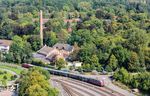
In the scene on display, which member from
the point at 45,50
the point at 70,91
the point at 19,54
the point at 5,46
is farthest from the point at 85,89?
the point at 5,46

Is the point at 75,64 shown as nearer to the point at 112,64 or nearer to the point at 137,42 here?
the point at 112,64

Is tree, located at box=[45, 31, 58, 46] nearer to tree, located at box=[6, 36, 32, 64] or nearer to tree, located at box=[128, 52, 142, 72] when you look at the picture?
tree, located at box=[6, 36, 32, 64]

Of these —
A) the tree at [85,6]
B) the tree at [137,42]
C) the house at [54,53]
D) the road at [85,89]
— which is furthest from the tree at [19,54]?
the tree at [85,6]

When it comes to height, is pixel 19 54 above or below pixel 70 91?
above

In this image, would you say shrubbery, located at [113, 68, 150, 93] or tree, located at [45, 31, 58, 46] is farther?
tree, located at [45, 31, 58, 46]

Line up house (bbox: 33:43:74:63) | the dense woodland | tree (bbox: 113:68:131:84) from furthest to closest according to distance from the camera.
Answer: house (bbox: 33:43:74:63) → the dense woodland → tree (bbox: 113:68:131:84)

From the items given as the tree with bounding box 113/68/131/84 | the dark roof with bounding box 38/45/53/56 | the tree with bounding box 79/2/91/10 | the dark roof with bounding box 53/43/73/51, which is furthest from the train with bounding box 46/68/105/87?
the tree with bounding box 79/2/91/10

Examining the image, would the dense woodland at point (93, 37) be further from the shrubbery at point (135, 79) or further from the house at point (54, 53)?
the house at point (54, 53)

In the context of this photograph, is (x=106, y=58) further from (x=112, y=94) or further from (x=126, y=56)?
(x=112, y=94)
